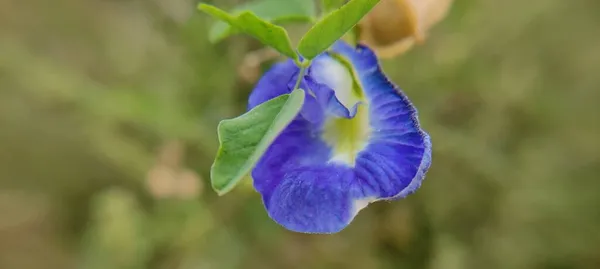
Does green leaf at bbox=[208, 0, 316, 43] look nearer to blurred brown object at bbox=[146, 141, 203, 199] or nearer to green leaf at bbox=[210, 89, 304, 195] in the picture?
green leaf at bbox=[210, 89, 304, 195]

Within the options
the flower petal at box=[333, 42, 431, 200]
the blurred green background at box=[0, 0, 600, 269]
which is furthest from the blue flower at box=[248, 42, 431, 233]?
the blurred green background at box=[0, 0, 600, 269]

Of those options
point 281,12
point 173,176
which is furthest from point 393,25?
point 173,176

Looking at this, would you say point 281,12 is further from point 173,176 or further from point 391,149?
point 173,176

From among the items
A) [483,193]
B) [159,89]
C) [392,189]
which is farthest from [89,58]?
[392,189]

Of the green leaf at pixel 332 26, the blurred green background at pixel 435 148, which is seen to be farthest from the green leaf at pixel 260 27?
the blurred green background at pixel 435 148

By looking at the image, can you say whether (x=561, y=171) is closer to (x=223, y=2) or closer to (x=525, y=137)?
(x=525, y=137)
